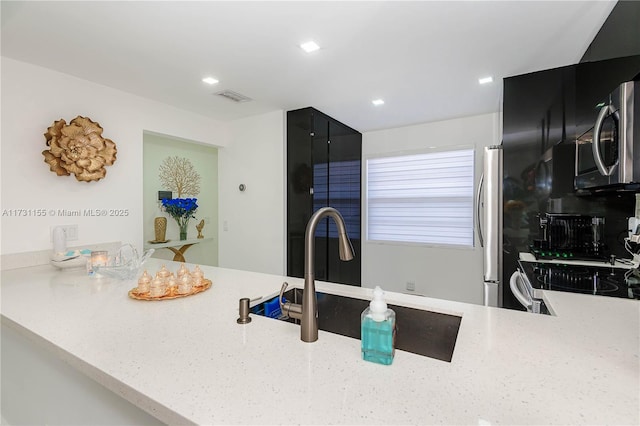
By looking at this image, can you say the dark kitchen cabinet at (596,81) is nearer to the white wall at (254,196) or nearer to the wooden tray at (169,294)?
the wooden tray at (169,294)

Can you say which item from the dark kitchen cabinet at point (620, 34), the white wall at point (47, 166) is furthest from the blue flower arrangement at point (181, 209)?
the dark kitchen cabinet at point (620, 34)

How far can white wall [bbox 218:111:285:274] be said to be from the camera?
10.6 ft

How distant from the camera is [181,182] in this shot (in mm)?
4102

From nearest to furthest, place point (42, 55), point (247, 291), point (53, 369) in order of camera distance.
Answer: point (53, 369) < point (247, 291) < point (42, 55)

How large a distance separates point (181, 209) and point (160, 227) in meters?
0.34

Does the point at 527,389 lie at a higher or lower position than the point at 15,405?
higher

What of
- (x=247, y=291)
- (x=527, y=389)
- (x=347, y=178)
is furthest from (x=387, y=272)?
(x=527, y=389)

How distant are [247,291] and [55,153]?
6.36 feet

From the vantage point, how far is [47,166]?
7.18 feet

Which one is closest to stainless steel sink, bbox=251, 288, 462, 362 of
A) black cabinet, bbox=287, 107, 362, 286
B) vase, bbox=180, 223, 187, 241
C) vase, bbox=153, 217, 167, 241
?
black cabinet, bbox=287, 107, 362, 286

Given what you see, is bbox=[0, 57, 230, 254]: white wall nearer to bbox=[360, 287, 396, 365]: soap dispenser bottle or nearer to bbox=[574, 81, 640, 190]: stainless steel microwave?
bbox=[360, 287, 396, 365]: soap dispenser bottle

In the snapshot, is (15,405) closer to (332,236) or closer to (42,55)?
(42,55)

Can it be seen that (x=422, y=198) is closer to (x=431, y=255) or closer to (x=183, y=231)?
(x=431, y=255)

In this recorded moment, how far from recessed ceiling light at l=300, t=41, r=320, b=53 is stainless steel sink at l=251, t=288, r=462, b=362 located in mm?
1510
